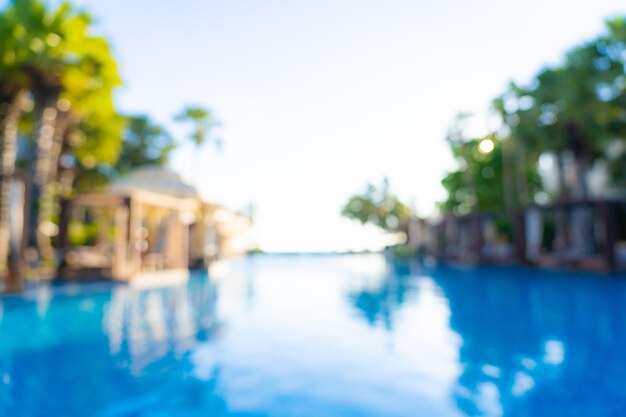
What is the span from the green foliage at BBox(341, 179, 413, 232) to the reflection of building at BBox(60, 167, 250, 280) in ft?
111

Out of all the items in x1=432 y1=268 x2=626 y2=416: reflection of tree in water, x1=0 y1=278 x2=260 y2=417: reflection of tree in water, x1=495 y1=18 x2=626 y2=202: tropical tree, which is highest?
x1=495 y1=18 x2=626 y2=202: tropical tree

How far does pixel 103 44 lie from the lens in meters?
15.4

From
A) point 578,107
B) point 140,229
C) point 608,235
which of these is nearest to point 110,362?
point 140,229

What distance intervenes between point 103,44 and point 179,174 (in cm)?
765

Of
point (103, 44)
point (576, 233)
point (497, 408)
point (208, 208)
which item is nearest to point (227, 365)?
point (497, 408)

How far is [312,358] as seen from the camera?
17.7ft

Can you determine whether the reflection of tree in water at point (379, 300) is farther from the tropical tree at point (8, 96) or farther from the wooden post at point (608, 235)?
the tropical tree at point (8, 96)

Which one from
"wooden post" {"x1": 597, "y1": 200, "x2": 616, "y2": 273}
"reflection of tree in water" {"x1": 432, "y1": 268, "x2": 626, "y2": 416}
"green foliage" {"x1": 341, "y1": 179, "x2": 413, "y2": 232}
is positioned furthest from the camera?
"green foliage" {"x1": 341, "y1": 179, "x2": 413, "y2": 232}

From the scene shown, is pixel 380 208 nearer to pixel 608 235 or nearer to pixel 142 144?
pixel 142 144

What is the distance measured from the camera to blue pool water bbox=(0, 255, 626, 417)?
384cm

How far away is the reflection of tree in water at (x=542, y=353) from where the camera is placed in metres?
3.80

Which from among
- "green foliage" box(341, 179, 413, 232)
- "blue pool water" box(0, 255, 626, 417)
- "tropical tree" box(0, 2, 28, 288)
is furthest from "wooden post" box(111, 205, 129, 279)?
"green foliage" box(341, 179, 413, 232)

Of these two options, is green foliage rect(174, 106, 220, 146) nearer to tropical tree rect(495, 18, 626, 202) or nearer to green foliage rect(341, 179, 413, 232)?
tropical tree rect(495, 18, 626, 202)

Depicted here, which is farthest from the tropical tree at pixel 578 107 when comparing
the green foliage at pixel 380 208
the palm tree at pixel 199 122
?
the green foliage at pixel 380 208
